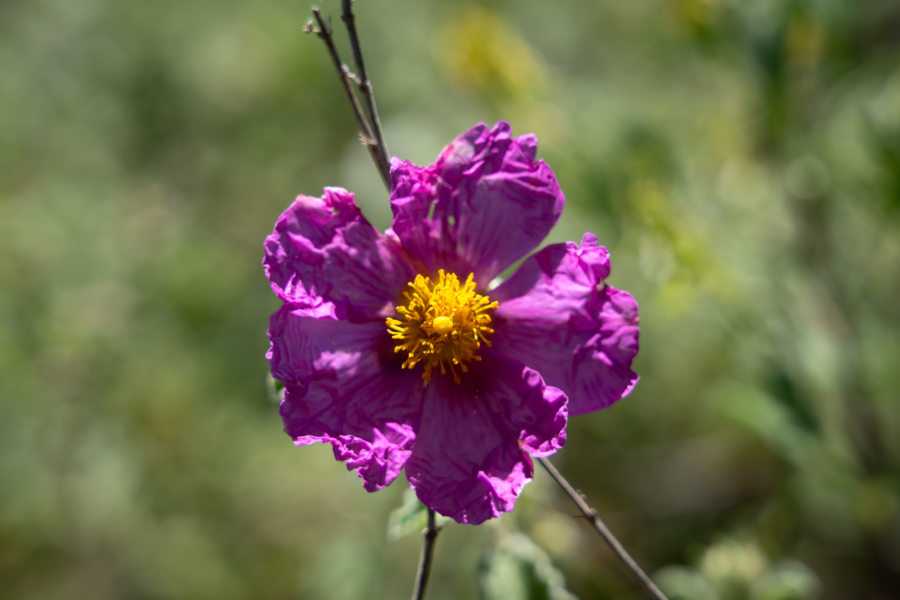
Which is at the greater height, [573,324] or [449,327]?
[449,327]

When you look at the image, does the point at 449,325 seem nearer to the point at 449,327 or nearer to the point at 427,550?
the point at 449,327

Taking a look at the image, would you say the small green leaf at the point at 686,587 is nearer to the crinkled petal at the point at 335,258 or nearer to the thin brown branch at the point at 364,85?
the crinkled petal at the point at 335,258

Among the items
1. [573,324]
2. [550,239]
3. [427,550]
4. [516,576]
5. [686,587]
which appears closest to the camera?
[427,550]

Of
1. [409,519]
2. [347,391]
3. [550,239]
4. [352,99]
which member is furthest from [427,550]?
[550,239]

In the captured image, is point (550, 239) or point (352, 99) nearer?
point (352, 99)

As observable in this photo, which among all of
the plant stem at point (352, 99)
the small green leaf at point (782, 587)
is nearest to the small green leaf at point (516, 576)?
the small green leaf at point (782, 587)
